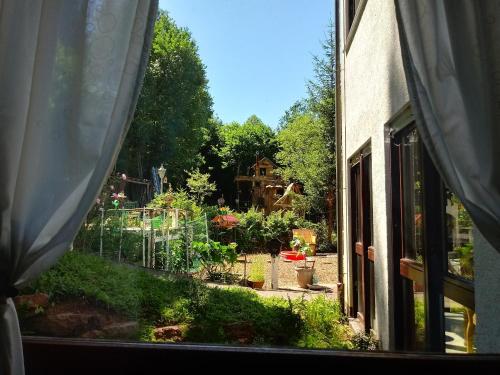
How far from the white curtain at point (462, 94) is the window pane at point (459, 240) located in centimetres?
42

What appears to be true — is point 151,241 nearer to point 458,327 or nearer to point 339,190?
point 339,190

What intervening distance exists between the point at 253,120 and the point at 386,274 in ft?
13.4

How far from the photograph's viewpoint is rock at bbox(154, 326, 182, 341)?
2.90m

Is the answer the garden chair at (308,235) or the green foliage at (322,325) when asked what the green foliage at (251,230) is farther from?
the green foliage at (322,325)

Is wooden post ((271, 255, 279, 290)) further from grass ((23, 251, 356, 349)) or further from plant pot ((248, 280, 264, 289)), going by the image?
grass ((23, 251, 356, 349))

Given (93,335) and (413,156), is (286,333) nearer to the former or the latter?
(93,335)

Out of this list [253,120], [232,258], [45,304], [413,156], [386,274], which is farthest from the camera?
[253,120]

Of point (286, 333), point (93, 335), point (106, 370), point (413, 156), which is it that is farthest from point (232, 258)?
point (106, 370)

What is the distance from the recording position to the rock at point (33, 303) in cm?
233

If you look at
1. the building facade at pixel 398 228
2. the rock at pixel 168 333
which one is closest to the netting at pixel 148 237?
the rock at pixel 168 333

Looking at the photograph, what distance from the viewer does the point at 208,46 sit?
105 inches

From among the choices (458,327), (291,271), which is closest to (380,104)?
(458,327)

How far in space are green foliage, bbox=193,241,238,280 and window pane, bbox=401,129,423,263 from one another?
326 cm

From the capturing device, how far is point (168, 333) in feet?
9.75
